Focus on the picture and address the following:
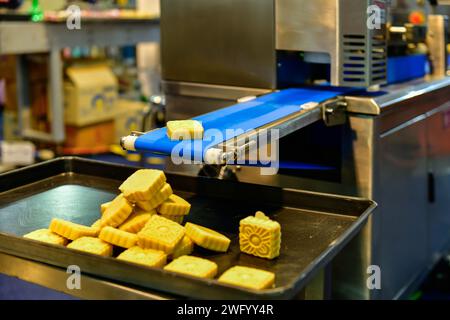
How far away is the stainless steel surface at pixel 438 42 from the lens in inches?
95.3

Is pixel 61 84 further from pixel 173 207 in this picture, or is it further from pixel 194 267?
pixel 194 267

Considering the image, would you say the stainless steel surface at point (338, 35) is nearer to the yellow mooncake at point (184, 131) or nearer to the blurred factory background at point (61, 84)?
the yellow mooncake at point (184, 131)

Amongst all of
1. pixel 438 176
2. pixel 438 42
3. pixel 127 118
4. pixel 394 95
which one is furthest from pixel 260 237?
pixel 127 118

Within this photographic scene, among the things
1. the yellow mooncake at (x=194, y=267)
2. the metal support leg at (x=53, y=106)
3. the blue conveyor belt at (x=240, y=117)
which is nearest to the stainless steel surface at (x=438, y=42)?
the blue conveyor belt at (x=240, y=117)

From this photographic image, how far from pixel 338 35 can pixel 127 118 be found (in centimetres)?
309

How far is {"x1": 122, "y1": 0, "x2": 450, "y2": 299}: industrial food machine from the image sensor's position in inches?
73.1

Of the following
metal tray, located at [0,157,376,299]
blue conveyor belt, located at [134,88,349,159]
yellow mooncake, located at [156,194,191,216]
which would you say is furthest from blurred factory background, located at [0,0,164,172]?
yellow mooncake, located at [156,194,191,216]

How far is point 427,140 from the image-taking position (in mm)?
2258

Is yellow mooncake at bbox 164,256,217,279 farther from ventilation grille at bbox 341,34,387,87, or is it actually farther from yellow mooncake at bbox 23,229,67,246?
ventilation grille at bbox 341,34,387,87

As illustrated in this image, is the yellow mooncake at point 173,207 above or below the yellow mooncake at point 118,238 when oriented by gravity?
above

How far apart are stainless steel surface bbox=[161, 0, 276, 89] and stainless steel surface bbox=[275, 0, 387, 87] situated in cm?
6

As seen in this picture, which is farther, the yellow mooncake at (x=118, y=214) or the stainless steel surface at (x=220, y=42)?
the stainless steel surface at (x=220, y=42)

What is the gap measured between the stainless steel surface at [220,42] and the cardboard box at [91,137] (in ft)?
7.77
